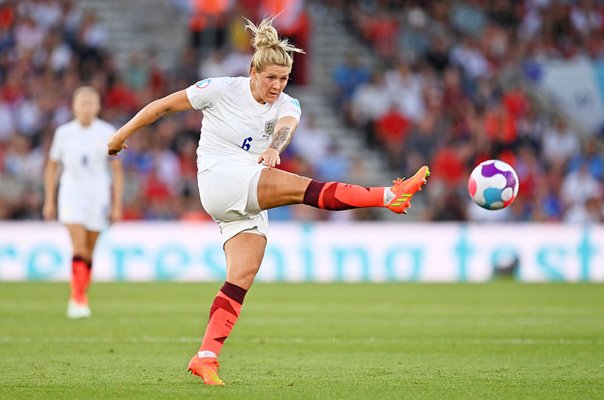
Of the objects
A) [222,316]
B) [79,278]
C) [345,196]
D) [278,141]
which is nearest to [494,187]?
[345,196]

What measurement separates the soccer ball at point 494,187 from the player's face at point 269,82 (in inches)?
63.1

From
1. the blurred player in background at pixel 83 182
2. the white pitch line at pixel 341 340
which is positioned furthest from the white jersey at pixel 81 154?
the white pitch line at pixel 341 340

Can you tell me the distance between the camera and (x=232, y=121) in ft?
27.3

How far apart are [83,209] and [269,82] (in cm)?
611

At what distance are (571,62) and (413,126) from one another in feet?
13.8

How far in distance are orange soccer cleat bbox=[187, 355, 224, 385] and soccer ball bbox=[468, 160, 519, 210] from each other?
7.39 ft

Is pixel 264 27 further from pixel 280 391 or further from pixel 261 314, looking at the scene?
pixel 261 314

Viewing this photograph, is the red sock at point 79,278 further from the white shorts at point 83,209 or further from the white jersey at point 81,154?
the white jersey at point 81,154

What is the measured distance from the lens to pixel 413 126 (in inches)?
957

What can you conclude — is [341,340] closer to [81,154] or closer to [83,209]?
[83,209]

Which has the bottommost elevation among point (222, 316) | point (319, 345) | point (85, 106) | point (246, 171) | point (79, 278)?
point (319, 345)

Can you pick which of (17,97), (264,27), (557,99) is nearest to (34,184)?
(17,97)

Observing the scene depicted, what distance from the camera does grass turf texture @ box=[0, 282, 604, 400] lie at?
26.5 feet

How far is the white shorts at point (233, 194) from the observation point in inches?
324
